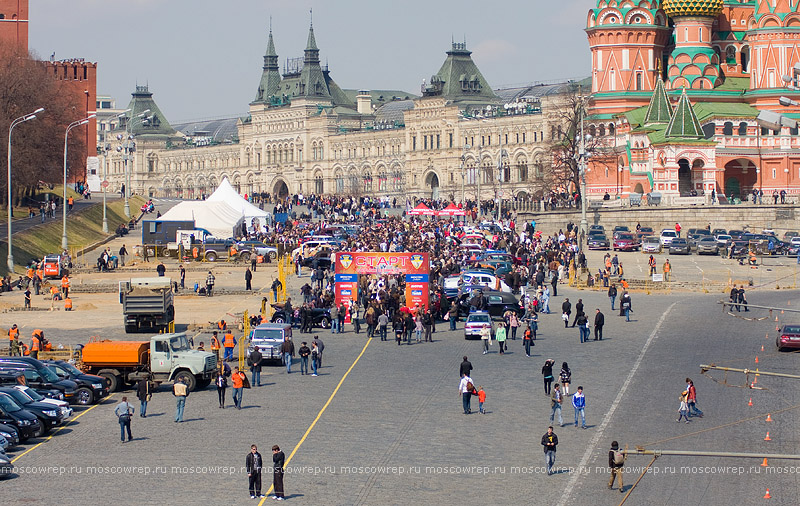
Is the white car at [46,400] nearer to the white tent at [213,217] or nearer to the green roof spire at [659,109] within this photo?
the white tent at [213,217]

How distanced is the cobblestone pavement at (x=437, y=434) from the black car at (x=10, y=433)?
50 cm

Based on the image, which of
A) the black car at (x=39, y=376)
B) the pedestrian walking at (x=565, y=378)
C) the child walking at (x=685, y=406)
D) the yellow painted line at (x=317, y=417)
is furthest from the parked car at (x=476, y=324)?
the black car at (x=39, y=376)

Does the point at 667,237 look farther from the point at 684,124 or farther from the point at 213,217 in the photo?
the point at 213,217

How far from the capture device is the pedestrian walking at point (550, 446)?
26.2 meters

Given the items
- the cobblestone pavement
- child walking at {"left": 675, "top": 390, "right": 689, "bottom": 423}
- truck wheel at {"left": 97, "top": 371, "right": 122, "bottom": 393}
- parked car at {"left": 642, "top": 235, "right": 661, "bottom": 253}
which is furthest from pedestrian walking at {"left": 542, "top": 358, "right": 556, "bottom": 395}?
parked car at {"left": 642, "top": 235, "right": 661, "bottom": 253}

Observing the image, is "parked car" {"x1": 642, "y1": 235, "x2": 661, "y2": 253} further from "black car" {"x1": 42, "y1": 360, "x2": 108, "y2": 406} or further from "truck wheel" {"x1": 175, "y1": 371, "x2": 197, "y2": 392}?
"black car" {"x1": 42, "y1": 360, "x2": 108, "y2": 406}

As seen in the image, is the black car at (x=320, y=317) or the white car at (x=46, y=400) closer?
the white car at (x=46, y=400)

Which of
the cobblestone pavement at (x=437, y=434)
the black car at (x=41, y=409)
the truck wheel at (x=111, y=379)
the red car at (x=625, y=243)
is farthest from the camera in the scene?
the red car at (x=625, y=243)

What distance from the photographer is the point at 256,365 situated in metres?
35.5

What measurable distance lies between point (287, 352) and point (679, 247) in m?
36.7

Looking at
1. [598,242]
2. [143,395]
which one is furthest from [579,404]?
[598,242]

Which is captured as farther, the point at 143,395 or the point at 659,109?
the point at 659,109

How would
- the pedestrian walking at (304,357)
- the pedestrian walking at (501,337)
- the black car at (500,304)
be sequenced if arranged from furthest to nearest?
the black car at (500,304), the pedestrian walking at (501,337), the pedestrian walking at (304,357)

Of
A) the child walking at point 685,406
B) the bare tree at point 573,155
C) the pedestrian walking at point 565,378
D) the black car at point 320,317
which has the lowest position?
the child walking at point 685,406
